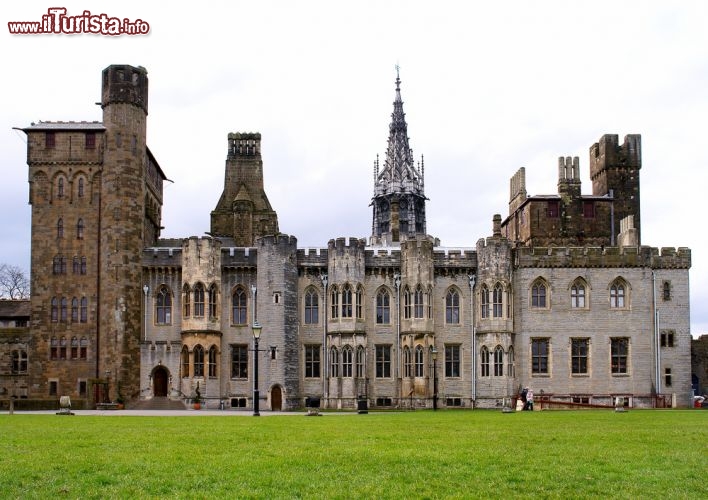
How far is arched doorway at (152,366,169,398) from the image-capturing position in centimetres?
5853

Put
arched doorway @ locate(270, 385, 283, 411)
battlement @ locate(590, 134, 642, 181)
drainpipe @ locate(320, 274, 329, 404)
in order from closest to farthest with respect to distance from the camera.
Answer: arched doorway @ locate(270, 385, 283, 411), drainpipe @ locate(320, 274, 329, 404), battlement @ locate(590, 134, 642, 181)

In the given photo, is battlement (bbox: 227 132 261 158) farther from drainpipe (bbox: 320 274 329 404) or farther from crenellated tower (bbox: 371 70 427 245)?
drainpipe (bbox: 320 274 329 404)

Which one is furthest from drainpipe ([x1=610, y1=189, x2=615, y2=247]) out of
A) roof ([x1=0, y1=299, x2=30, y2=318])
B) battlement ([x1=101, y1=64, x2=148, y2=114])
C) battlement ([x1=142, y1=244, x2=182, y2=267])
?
roof ([x1=0, y1=299, x2=30, y2=318])

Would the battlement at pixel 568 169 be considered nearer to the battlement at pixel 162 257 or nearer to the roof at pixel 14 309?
the battlement at pixel 162 257

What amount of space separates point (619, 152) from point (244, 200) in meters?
28.7

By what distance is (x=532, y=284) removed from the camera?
58844 millimetres

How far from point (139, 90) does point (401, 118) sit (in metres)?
40.1

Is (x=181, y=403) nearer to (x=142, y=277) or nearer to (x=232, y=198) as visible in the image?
(x=142, y=277)

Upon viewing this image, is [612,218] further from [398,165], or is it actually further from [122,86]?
[122,86]

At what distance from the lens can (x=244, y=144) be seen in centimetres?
8019

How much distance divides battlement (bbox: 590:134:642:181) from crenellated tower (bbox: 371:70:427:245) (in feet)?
66.3

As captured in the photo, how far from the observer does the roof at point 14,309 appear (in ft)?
229

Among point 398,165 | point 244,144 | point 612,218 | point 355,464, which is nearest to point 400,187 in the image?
point 398,165

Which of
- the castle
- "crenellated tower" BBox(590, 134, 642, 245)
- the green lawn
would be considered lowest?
the green lawn
